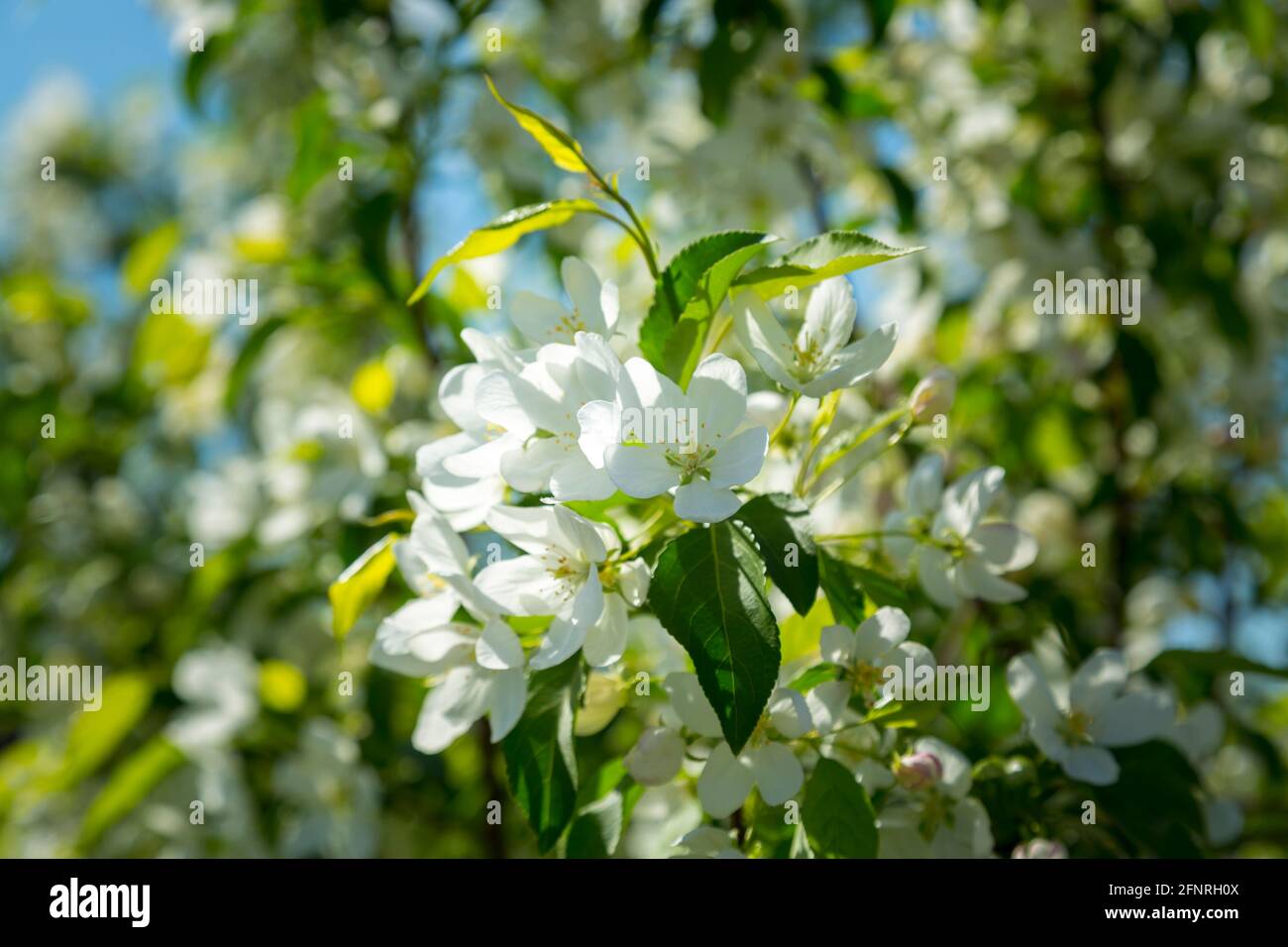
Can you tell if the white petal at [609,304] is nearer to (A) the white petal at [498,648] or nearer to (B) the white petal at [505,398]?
(B) the white petal at [505,398]

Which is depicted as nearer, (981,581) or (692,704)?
(692,704)

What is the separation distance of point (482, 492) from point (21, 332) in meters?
2.50

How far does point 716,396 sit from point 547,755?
0.97ft

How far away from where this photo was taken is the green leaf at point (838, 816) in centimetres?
84

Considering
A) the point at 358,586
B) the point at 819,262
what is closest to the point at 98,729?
the point at 358,586

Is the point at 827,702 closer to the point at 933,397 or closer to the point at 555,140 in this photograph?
the point at 933,397

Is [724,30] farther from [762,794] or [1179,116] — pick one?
[762,794]

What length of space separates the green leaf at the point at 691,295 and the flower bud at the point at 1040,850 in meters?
0.47

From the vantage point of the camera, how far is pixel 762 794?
2.83 feet

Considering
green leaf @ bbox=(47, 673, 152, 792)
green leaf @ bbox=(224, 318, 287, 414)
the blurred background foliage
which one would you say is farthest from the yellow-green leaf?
green leaf @ bbox=(47, 673, 152, 792)

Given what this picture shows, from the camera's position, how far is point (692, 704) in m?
0.86

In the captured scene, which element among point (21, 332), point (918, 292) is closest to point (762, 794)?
point (918, 292)

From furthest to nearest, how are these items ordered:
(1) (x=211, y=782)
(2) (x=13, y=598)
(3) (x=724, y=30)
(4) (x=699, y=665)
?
(2) (x=13, y=598), (1) (x=211, y=782), (3) (x=724, y=30), (4) (x=699, y=665)

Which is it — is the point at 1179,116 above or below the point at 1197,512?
above
